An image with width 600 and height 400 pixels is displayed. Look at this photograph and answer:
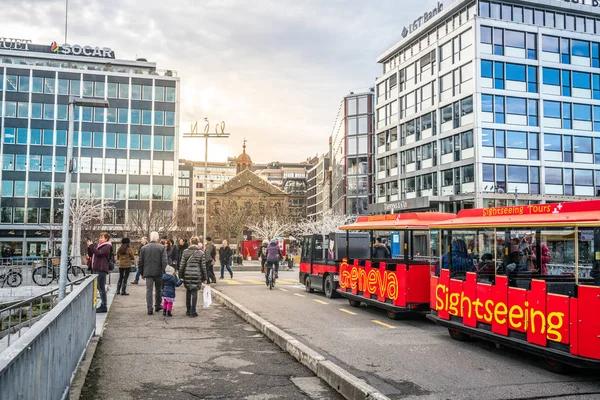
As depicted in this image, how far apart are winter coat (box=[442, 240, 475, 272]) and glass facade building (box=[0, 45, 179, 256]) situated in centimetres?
5371

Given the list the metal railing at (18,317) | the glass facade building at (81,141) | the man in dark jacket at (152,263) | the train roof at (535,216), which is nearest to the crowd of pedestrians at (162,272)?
the man in dark jacket at (152,263)

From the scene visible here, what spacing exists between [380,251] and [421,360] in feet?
20.6

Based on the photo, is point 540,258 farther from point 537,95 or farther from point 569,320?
point 537,95

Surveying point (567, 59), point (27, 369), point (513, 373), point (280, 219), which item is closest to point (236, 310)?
point (513, 373)

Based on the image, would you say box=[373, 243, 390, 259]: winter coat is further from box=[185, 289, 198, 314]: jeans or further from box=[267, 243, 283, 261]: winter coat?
box=[267, 243, 283, 261]: winter coat

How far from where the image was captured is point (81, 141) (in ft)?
212

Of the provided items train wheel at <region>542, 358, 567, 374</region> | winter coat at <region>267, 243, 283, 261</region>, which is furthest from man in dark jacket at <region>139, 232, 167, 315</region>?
train wheel at <region>542, 358, 567, 374</region>

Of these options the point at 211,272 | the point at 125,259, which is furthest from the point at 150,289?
the point at 211,272

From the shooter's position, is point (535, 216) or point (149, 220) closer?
point (535, 216)

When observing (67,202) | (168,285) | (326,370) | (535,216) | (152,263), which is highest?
(67,202)

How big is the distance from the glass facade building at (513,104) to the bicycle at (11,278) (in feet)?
100

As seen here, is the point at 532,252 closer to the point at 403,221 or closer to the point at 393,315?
the point at 403,221

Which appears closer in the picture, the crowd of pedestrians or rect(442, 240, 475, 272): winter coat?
rect(442, 240, 475, 272): winter coat

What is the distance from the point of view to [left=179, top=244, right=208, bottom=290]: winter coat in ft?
43.3
